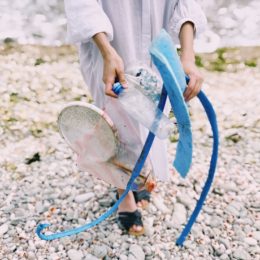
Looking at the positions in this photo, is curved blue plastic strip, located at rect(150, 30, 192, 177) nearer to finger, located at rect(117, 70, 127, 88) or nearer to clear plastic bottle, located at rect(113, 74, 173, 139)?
clear plastic bottle, located at rect(113, 74, 173, 139)

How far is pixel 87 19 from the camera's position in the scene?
1.63 metres

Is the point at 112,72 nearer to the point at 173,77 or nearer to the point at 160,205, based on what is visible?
the point at 173,77

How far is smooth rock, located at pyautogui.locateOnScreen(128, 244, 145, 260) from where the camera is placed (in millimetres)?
2107

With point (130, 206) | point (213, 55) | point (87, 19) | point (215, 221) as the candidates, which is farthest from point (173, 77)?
point (213, 55)

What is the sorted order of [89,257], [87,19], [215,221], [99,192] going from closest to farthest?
[87,19] < [89,257] < [215,221] < [99,192]

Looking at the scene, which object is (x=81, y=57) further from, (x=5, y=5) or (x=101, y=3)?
(x=5, y=5)

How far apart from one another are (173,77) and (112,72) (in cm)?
29

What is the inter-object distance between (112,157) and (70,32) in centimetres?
46

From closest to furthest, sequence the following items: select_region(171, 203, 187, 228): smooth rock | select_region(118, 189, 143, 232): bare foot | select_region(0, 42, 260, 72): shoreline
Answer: select_region(118, 189, 143, 232): bare foot, select_region(171, 203, 187, 228): smooth rock, select_region(0, 42, 260, 72): shoreline

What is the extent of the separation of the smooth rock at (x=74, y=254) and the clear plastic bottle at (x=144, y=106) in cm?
79

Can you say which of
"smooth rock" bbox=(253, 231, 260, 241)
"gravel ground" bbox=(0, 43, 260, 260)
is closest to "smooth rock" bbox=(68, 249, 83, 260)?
"gravel ground" bbox=(0, 43, 260, 260)

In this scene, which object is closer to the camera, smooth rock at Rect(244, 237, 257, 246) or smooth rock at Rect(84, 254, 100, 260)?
smooth rock at Rect(84, 254, 100, 260)

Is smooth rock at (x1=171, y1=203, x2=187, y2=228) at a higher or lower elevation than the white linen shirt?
lower

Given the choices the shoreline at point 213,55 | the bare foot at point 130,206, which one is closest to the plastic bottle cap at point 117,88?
the bare foot at point 130,206
